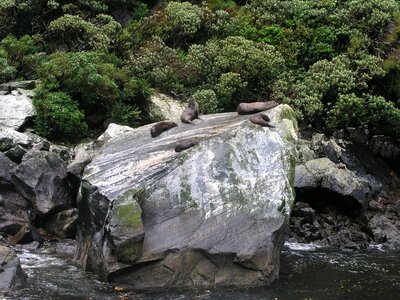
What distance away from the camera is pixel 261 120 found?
11125 mm

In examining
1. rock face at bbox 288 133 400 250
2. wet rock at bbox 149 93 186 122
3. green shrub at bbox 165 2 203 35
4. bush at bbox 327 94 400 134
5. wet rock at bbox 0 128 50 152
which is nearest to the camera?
rock face at bbox 288 133 400 250

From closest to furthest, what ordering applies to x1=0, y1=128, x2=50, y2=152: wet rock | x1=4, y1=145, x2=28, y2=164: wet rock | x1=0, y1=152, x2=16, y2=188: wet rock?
x1=0, y1=152, x2=16, y2=188: wet rock → x1=4, y1=145, x2=28, y2=164: wet rock → x1=0, y1=128, x2=50, y2=152: wet rock

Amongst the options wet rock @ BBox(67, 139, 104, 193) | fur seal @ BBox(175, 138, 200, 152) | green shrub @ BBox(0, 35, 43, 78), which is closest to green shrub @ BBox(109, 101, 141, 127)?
green shrub @ BBox(0, 35, 43, 78)

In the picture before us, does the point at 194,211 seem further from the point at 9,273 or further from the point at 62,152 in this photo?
the point at 62,152

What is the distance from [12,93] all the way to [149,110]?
412 cm

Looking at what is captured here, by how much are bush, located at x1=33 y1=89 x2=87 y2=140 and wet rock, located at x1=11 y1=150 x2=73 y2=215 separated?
275cm

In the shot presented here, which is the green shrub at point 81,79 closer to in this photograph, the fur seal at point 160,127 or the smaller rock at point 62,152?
the smaller rock at point 62,152

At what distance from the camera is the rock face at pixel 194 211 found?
948cm

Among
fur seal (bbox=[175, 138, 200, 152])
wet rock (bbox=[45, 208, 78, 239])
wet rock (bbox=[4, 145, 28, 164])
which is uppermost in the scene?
fur seal (bbox=[175, 138, 200, 152])

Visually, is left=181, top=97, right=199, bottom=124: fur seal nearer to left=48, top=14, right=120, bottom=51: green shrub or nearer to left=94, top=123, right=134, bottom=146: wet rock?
left=94, top=123, right=134, bottom=146: wet rock

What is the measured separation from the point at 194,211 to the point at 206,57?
34.2 feet

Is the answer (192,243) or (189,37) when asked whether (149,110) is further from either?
(192,243)

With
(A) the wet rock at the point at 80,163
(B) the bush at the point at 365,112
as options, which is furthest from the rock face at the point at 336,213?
(A) the wet rock at the point at 80,163

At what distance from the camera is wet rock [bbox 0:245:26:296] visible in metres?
8.89
